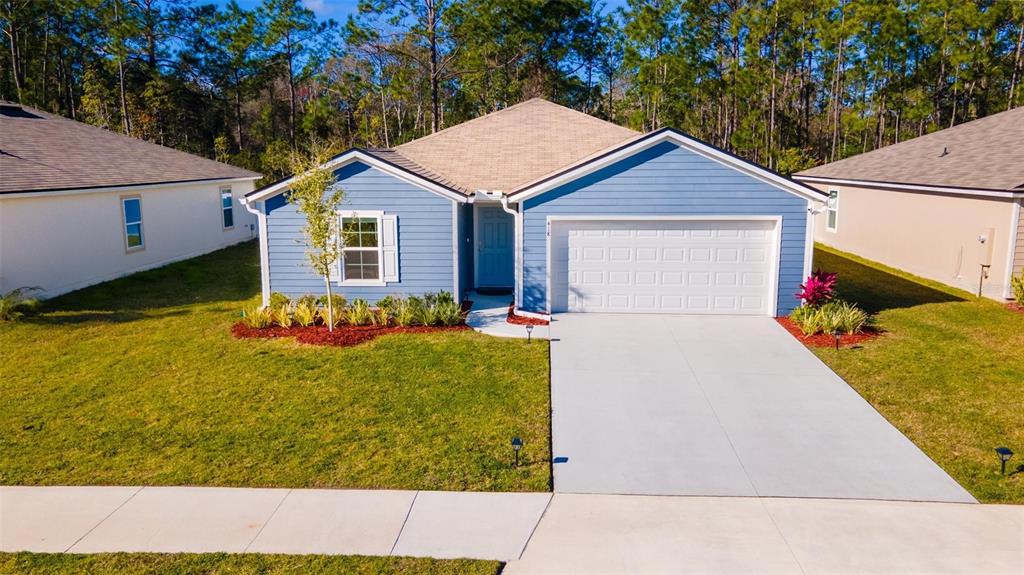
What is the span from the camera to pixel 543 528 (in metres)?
6.46

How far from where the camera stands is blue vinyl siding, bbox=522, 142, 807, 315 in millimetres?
14086

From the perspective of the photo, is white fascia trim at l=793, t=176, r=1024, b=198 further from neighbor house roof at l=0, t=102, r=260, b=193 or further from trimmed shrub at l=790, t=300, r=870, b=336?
neighbor house roof at l=0, t=102, r=260, b=193

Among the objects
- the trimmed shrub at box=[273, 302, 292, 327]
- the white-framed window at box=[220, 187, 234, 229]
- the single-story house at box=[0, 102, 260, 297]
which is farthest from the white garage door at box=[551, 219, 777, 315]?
the white-framed window at box=[220, 187, 234, 229]

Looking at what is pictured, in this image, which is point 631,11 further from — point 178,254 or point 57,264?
point 57,264

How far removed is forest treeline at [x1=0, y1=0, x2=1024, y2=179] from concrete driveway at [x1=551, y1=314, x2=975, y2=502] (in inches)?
1021

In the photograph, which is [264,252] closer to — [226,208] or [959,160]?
[226,208]

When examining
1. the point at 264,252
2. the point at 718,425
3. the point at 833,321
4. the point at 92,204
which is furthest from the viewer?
the point at 92,204

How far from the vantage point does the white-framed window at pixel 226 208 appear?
2486 centimetres

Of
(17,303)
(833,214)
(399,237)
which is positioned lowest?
(17,303)

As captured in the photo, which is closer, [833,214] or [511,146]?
[511,146]

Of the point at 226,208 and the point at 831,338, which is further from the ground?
the point at 226,208

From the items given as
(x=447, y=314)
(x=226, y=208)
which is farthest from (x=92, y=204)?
(x=447, y=314)

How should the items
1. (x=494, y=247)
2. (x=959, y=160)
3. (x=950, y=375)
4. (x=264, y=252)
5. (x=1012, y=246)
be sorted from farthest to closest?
(x=959, y=160) < (x=494, y=247) < (x=1012, y=246) < (x=264, y=252) < (x=950, y=375)

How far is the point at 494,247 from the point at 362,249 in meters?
3.46
